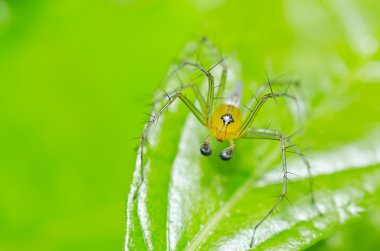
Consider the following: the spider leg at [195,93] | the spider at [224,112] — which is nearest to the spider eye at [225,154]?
the spider at [224,112]

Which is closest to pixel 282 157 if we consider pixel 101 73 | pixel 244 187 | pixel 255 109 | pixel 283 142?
pixel 283 142

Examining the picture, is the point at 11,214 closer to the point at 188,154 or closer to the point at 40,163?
the point at 40,163

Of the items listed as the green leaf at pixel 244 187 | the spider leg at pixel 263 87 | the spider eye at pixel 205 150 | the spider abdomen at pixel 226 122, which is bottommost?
the green leaf at pixel 244 187

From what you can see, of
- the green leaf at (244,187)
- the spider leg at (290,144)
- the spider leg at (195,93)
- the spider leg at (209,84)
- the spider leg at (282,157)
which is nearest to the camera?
the green leaf at (244,187)

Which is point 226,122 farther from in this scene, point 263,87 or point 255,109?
point 263,87

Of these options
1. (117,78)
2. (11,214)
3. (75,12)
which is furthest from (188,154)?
(75,12)

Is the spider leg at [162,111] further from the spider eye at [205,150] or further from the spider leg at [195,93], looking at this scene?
the spider eye at [205,150]
